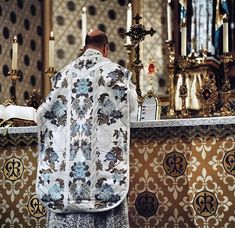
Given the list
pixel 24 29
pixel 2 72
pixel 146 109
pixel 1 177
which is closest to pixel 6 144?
pixel 1 177

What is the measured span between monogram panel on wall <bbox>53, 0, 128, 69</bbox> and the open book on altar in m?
2.93

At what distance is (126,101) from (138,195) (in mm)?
654

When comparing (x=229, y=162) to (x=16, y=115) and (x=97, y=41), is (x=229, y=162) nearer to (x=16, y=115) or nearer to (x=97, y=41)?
(x=97, y=41)

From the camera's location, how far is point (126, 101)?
368 centimetres

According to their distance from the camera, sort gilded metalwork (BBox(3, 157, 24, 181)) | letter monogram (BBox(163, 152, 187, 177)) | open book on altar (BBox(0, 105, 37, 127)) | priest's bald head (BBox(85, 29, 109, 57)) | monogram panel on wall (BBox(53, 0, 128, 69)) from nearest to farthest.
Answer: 1. priest's bald head (BBox(85, 29, 109, 57))
2. letter monogram (BBox(163, 152, 187, 177))
3. gilded metalwork (BBox(3, 157, 24, 181))
4. open book on altar (BBox(0, 105, 37, 127))
5. monogram panel on wall (BBox(53, 0, 128, 69))

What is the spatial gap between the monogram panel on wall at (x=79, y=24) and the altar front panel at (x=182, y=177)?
3.48m

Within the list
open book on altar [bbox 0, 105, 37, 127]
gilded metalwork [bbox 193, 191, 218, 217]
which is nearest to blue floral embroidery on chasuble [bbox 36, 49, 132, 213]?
gilded metalwork [bbox 193, 191, 218, 217]

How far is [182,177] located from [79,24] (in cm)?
397

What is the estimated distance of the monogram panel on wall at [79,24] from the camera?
7477mm

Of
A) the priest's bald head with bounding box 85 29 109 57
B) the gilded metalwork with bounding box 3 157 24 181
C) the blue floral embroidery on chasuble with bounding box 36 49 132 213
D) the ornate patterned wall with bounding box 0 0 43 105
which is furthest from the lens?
the ornate patterned wall with bounding box 0 0 43 105

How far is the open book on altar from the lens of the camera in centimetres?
446

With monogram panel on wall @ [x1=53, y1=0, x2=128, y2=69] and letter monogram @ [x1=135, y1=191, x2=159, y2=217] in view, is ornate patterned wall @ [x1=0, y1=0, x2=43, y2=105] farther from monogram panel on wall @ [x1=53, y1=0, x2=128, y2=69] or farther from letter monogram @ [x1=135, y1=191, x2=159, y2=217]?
letter monogram @ [x1=135, y1=191, x2=159, y2=217]

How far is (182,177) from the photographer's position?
13.0ft

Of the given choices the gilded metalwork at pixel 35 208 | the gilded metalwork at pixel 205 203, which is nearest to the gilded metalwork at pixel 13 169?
the gilded metalwork at pixel 35 208
